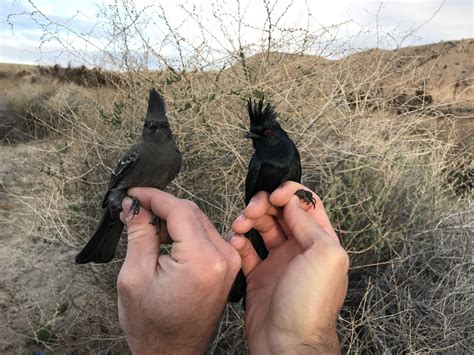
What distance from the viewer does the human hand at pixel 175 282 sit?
2.00 metres

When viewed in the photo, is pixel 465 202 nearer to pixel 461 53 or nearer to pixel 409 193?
pixel 409 193

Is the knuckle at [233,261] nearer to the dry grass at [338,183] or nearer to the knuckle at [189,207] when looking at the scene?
the knuckle at [189,207]

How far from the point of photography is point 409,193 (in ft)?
15.6

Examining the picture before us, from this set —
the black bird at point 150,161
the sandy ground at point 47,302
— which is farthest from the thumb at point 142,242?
the sandy ground at point 47,302

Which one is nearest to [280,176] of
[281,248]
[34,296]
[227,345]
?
[281,248]

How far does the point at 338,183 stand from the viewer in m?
4.07

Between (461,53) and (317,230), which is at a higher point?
(461,53)

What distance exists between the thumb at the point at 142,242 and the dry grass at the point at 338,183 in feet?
5.80

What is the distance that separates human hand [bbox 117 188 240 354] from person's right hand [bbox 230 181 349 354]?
24 cm

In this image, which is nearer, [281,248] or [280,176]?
[281,248]

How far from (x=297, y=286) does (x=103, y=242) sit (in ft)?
5.23

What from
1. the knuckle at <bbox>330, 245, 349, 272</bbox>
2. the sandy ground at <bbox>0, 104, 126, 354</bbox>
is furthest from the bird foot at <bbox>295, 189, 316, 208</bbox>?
the sandy ground at <bbox>0, 104, 126, 354</bbox>

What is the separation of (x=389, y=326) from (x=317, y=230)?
6.97 feet

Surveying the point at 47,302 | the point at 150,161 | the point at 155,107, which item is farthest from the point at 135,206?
the point at 47,302
